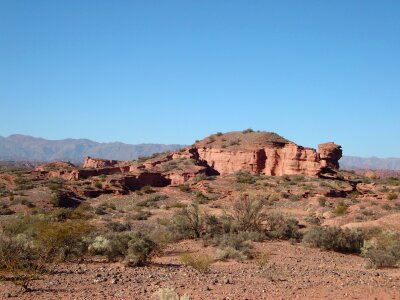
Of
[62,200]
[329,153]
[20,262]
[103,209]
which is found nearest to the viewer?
[20,262]

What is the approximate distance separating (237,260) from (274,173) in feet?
137

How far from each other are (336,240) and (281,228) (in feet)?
10.8

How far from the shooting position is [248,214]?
20594mm

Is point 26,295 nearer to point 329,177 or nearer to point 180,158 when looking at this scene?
point 329,177

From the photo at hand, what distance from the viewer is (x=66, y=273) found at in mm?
11211

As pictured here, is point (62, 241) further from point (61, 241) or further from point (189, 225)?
point (189, 225)

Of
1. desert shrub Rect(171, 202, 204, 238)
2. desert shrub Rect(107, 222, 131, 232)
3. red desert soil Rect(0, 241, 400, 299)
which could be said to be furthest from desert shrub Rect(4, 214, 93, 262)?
desert shrub Rect(107, 222, 131, 232)

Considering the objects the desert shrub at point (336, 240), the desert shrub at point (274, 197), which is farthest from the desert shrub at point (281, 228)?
the desert shrub at point (274, 197)

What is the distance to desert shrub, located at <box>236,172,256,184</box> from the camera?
4733 cm

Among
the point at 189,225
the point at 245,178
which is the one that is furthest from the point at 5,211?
the point at 245,178

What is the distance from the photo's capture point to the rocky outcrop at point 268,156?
52.0m

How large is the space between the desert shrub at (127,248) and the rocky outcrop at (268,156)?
38.8m

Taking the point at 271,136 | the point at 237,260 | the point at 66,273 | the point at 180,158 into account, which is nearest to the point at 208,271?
the point at 237,260

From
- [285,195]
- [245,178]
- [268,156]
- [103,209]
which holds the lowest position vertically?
[103,209]
